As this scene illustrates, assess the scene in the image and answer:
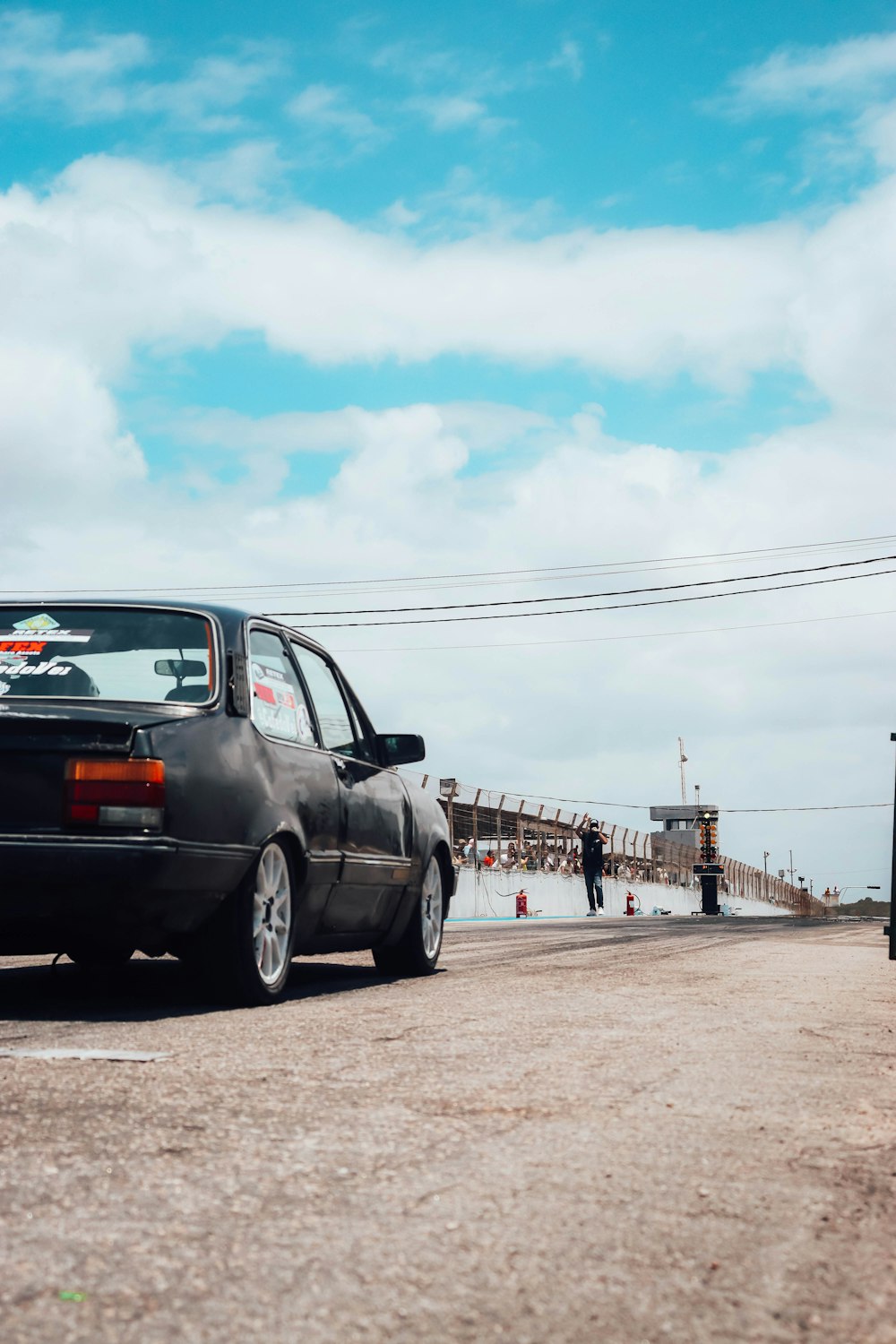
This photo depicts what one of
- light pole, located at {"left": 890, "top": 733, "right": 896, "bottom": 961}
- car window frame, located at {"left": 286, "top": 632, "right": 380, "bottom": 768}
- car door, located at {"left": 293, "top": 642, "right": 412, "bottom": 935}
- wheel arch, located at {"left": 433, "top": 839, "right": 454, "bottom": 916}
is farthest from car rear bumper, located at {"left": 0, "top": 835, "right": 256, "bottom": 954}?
light pole, located at {"left": 890, "top": 733, "right": 896, "bottom": 961}

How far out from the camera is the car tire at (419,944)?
24.8 feet

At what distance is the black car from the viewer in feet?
16.6

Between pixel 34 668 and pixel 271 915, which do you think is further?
pixel 271 915

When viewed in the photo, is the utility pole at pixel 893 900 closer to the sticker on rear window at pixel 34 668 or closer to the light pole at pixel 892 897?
the light pole at pixel 892 897

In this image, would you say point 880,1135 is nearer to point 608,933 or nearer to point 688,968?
point 688,968

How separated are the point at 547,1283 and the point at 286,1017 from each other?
3.22 meters

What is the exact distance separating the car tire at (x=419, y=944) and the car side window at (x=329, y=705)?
0.98 meters

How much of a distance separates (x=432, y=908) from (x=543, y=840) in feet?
118

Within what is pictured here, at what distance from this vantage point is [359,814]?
6.73 m

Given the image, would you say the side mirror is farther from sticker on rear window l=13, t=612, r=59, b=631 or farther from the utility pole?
the utility pole

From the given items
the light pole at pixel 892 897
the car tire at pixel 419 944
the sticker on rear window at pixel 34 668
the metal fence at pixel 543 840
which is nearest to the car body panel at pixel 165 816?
the sticker on rear window at pixel 34 668

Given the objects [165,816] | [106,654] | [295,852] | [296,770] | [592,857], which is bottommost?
[592,857]

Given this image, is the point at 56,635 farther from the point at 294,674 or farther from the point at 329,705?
the point at 329,705

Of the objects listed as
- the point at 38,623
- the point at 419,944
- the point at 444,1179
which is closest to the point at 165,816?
the point at 38,623
